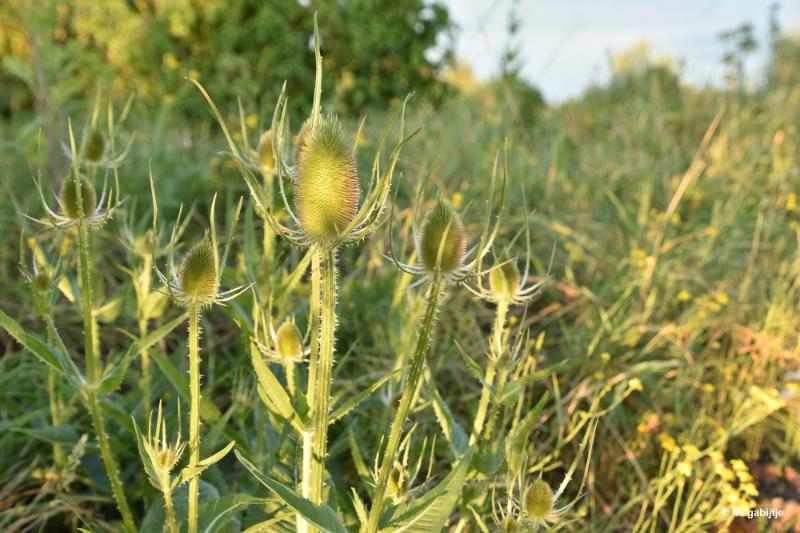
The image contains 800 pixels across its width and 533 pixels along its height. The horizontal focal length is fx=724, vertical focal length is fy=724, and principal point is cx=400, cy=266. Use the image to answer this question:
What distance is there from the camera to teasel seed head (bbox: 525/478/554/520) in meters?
1.12

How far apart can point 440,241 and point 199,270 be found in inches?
12.1

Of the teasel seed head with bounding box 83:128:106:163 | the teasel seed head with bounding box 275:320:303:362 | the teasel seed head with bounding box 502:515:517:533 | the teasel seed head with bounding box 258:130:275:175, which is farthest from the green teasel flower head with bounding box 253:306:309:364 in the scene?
the teasel seed head with bounding box 83:128:106:163

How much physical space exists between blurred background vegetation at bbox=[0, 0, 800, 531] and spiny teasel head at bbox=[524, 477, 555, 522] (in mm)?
460

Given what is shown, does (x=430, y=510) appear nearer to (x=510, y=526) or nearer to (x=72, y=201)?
(x=510, y=526)

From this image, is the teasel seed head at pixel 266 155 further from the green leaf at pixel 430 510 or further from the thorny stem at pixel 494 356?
the green leaf at pixel 430 510

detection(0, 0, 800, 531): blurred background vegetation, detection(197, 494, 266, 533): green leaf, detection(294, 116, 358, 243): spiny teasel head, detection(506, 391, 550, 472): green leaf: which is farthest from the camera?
detection(0, 0, 800, 531): blurred background vegetation

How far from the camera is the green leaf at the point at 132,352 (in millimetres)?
1126

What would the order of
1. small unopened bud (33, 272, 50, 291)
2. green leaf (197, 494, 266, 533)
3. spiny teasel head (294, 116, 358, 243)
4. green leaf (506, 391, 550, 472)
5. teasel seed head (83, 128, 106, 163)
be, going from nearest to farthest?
spiny teasel head (294, 116, 358, 243) < green leaf (197, 494, 266, 533) < green leaf (506, 391, 550, 472) < small unopened bud (33, 272, 50, 291) < teasel seed head (83, 128, 106, 163)

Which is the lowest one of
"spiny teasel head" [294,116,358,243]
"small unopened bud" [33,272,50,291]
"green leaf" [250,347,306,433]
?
"green leaf" [250,347,306,433]

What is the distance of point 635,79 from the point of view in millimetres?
6438

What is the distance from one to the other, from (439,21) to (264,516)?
17.1ft

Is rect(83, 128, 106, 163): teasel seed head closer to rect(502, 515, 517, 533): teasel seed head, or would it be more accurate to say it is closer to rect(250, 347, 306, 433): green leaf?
rect(250, 347, 306, 433): green leaf

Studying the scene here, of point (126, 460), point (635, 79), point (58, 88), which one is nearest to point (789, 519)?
point (126, 460)

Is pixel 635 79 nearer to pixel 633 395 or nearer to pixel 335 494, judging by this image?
pixel 633 395
